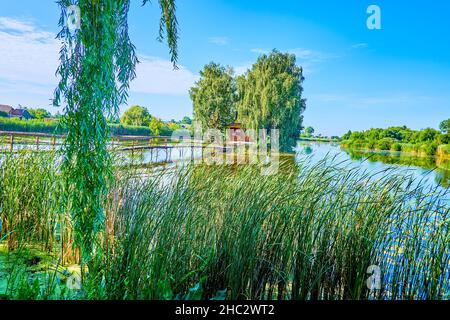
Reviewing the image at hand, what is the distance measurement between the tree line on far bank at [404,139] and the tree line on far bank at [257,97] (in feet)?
27.0

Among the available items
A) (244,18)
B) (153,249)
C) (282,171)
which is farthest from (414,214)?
(244,18)

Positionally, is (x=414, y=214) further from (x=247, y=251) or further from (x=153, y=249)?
(x=153, y=249)

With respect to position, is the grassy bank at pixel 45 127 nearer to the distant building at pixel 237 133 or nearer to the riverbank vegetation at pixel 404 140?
the riverbank vegetation at pixel 404 140

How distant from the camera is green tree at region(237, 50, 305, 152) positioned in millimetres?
15828

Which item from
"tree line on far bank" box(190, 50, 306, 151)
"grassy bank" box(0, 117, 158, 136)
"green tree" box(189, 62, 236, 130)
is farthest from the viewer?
"green tree" box(189, 62, 236, 130)

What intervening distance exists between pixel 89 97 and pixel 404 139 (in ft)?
20.4

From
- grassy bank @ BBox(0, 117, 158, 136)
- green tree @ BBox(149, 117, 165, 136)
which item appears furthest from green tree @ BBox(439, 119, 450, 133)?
green tree @ BBox(149, 117, 165, 136)

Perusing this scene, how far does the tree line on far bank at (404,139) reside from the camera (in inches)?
180

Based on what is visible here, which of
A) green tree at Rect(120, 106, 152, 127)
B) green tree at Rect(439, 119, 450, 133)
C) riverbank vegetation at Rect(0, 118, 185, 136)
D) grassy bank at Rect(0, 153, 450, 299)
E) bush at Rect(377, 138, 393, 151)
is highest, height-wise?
green tree at Rect(120, 106, 152, 127)

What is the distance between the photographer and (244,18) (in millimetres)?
2564

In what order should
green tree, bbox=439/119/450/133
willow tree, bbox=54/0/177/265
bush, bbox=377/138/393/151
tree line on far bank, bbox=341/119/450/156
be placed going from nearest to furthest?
willow tree, bbox=54/0/177/265 → green tree, bbox=439/119/450/133 → tree line on far bank, bbox=341/119/450/156 → bush, bbox=377/138/393/151

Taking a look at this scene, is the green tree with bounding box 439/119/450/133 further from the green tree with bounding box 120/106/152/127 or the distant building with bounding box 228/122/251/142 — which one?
the green tree with bounding box 120/106/152/127

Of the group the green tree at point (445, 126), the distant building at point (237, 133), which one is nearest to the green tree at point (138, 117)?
the distant building at point (237, 133)

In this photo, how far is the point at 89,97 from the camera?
5.19 ft
